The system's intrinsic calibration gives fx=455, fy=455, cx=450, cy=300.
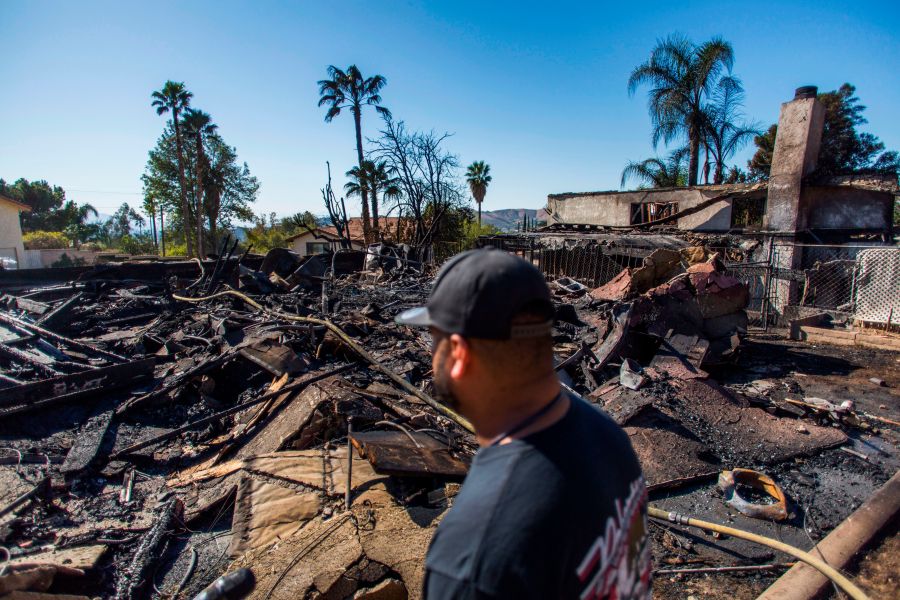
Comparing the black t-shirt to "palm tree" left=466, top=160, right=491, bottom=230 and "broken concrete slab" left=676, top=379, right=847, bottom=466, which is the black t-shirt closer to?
"broken concrete slab" left=676, top=379, right=847, bottom=466

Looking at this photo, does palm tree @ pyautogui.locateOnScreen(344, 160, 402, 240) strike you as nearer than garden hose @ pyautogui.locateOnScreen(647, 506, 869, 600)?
No

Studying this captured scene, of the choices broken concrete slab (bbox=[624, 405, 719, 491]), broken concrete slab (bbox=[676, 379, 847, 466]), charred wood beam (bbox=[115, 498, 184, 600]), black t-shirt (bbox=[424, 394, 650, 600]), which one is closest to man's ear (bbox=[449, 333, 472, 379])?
black t-shirt (bbox=[424, 394, 650, 600])

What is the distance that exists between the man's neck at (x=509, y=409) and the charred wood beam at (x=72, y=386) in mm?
6598

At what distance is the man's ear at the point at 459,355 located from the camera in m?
1.13

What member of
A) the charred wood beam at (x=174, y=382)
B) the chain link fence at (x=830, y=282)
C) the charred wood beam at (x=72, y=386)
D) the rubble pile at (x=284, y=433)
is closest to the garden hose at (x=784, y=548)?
the rubble pile at (x=284, y=433)

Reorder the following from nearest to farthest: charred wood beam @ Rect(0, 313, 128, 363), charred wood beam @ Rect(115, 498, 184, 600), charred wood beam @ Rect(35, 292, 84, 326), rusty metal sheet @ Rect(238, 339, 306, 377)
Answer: charred wood beam @ Rect(115, 498, 184, 600) < rusty metal sheet @ Rect(238, 339, 306, 377) < charred wood beam @ Rect(0, 313, 128, 363) < charred wood beam @ Rect(35, 292, 84, 326)

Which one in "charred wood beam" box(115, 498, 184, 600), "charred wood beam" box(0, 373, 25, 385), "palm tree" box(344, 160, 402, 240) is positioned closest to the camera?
"charred wood beam" box(115, 498, 184, 600)

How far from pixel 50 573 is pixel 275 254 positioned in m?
14.1

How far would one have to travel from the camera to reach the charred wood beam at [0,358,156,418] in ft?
17.6

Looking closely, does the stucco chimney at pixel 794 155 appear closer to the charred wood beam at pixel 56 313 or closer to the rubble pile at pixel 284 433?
the rubble pile at pixel 284 433

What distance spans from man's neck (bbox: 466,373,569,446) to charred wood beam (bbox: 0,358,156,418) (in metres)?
6.60

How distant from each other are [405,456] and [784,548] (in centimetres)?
281

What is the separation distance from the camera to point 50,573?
2869 mm

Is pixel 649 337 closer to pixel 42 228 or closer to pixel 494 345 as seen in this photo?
pixel 494 345
